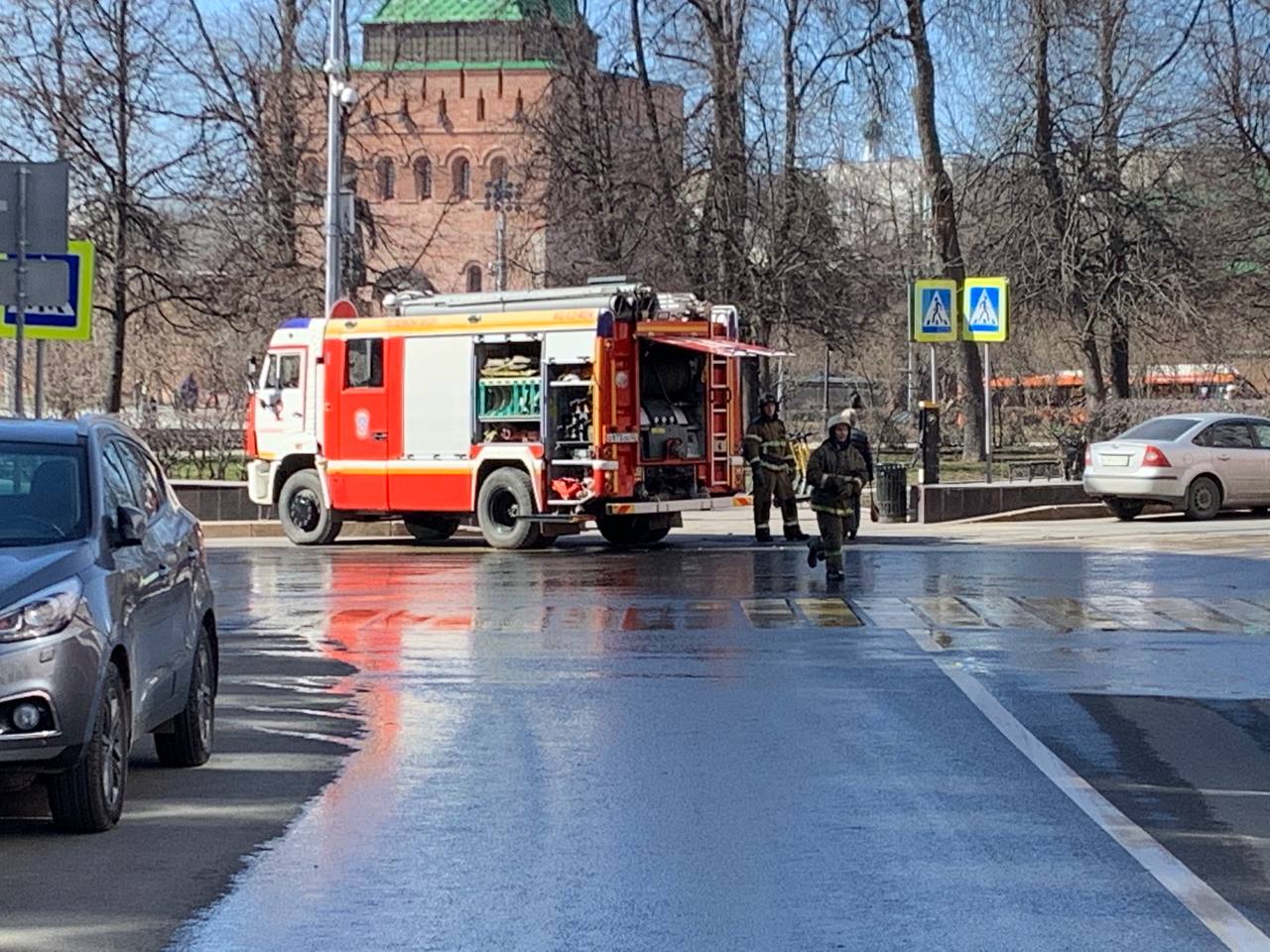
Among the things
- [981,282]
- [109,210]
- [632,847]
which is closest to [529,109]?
[109,210]

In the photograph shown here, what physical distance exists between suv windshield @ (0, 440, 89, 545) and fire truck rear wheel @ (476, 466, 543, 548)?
1639 centimetres

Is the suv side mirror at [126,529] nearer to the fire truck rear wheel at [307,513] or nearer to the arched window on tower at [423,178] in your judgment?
the fire truck rear wheel at [307,513]

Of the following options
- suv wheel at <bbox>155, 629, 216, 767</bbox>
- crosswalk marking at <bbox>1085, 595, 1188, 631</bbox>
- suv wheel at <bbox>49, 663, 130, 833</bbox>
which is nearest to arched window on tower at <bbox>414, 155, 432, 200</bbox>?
crosswalk marking at <bbox>1085, 595, 1188, 631</bbox>

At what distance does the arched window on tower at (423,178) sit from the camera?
3885 inches

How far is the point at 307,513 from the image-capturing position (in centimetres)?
2800

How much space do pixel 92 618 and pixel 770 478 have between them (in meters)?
18.9

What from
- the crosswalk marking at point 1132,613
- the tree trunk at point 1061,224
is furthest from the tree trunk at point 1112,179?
the crosswalk marking at point 1132,613

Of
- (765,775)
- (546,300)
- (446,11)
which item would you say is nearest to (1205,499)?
(546,300)

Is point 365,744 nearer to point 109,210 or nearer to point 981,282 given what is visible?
point 981,282

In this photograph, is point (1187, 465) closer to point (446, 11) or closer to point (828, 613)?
point (828, 613)

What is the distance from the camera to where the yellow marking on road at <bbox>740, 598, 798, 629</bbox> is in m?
16.8

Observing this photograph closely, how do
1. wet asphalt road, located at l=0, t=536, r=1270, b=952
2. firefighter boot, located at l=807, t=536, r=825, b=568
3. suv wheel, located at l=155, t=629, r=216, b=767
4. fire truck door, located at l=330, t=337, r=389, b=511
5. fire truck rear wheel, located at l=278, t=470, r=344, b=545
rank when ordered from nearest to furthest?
wet asphalt road, located at l=0, t=536, r=1270, b=952 < suv wheel, located at l=155, t=629, r=216, b=767 < firefighter boot, located at l=807, t=536, r=825, b=568 < fire truck door, located at l=330, t=337, r=389, b=511 < fire truck rear wheel, located at l=278, t=470, r=344, b=545

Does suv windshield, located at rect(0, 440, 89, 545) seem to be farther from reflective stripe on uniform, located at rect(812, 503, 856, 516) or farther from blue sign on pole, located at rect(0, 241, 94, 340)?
blue sign on pole, located at rect(0, 241, 94, 340)

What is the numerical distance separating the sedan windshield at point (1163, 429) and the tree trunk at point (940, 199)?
11826 mm
